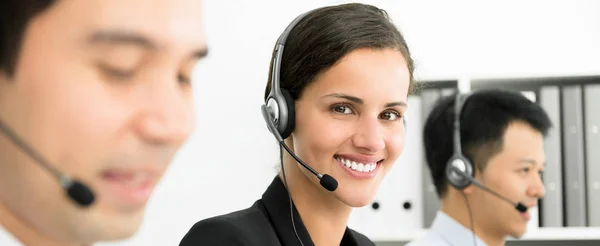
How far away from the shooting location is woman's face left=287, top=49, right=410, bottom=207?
3.62 feet

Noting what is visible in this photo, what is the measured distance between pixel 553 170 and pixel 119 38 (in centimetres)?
182

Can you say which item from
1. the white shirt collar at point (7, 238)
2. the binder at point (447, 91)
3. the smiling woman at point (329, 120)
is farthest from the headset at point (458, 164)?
the white shirt collar at point (7, 238)

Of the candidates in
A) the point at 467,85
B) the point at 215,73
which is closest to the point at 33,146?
the point at 467,85

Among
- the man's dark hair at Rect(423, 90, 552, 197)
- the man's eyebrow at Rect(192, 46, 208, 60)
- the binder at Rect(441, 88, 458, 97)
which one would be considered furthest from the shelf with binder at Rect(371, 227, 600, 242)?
the man's eyebrow at Rect(192, 46, 208, 60)

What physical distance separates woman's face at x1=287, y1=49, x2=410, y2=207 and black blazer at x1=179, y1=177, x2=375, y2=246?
0.27 ft

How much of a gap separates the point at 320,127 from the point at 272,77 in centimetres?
12

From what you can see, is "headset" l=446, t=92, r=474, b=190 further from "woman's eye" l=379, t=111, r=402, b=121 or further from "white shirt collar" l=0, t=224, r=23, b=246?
"white shirt collar" l=0, t=224, r=23, b=246

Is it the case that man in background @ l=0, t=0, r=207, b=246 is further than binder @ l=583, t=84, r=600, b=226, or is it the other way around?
binder @ l=583, t=84, r=600, b=226

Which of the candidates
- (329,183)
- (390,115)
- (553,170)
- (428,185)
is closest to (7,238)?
(329,183)

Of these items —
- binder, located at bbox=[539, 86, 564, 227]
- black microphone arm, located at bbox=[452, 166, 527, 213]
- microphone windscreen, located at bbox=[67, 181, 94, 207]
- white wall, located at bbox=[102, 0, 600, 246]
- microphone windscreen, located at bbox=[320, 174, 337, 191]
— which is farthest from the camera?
white wall, located at bbox=[102, 0, 600, 246]

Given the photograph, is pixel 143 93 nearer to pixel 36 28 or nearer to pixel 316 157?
pixel 36 28

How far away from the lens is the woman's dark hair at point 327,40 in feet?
3.69

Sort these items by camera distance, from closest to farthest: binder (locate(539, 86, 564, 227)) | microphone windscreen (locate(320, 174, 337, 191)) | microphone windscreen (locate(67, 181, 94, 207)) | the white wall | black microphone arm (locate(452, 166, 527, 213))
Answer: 1. microphone windscreen (locate(67, 181, 94, 207))
2. microphone windscreen (locate(320, 174, 337, 191))
3. black microphone arm (locate(452, 166, 527, 213))
4. binder (locate(539, 86, 564, 227))
5. the white wall

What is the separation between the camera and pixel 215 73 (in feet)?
8.32
